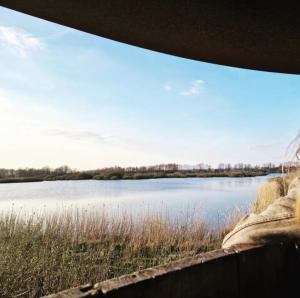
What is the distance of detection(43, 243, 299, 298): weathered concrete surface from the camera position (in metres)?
0.77

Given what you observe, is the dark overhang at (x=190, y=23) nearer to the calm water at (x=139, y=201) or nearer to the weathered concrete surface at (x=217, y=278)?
the weathered concrete surface at (x=217, y=278)

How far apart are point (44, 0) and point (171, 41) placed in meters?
0.46

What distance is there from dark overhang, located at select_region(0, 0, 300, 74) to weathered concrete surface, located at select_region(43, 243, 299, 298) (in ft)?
2.27

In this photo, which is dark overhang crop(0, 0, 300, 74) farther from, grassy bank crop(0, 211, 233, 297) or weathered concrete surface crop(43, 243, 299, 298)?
grassy bank crop(0, 211, 233, 297)

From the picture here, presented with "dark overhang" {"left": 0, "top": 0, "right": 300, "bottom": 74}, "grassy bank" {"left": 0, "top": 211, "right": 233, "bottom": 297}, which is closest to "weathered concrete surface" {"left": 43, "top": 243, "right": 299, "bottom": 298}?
"dark overhang" {"left": 0, "top": 0, "right": 300, "bottom": 74}

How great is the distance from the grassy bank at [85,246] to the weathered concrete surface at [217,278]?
3.30m

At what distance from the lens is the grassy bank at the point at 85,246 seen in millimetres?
4203

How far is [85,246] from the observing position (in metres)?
6.39

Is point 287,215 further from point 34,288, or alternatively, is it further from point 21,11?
point 34,288

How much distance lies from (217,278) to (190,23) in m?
0.75

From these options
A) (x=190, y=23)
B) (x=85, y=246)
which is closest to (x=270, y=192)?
(x=85, y=246)

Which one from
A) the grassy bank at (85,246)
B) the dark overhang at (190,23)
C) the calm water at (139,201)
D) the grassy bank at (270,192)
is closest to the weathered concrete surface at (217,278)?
the dark overhang at (190,23)

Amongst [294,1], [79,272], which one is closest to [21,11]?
[294,1]

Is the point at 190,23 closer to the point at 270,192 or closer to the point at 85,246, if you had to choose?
the point at 85,246
